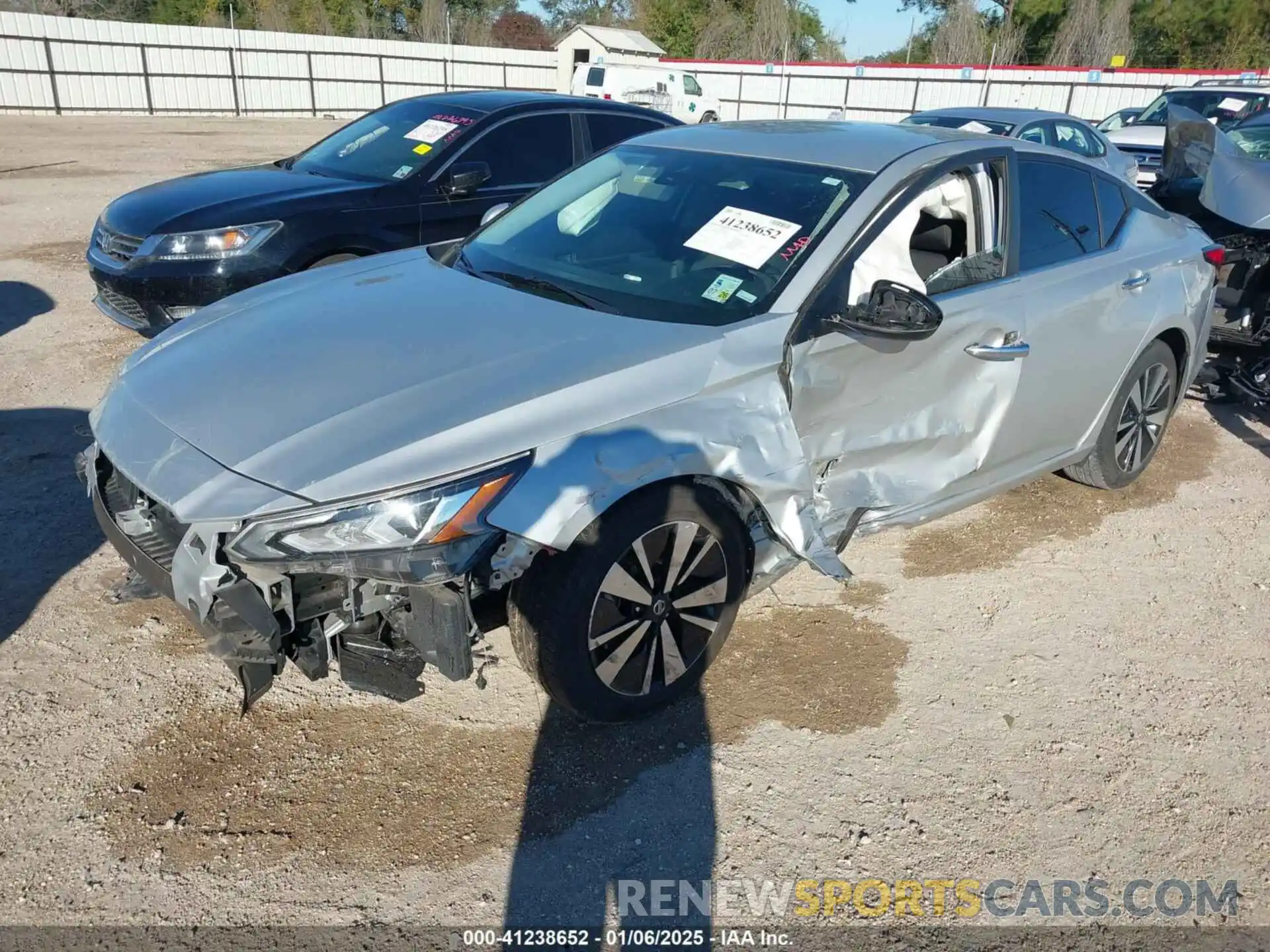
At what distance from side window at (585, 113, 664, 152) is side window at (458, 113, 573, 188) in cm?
20

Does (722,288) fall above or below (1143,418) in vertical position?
above

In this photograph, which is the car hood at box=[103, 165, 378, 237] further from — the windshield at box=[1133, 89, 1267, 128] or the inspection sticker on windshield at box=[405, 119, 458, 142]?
the windshield at box=[1133, 89, 1267, 128]

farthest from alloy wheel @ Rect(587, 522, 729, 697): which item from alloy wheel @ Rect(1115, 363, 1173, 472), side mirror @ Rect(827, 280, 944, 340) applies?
alloy wheel @ Rect(1115, 363, 1173, 472)

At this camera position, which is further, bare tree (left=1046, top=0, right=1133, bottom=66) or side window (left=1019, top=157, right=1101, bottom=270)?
bare tree (left=1046, top=0, right=1133, bottom=66)

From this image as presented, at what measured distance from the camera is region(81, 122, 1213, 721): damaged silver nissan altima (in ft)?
8.24

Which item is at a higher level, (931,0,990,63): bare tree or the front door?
(931,0,990,63): bare tree

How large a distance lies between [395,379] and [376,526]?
21.9 inches

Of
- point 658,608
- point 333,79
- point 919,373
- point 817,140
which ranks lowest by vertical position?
point 333,79

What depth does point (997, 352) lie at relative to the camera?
3.67 meters

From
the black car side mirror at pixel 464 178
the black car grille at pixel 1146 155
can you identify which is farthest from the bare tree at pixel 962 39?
the black car side mirror at pixel 464 178

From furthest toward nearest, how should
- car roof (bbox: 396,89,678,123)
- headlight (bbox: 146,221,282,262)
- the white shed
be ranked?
the white shed, car roof (bbox: 396,89,678,123), headlight (bbox: 146,221,282,262)

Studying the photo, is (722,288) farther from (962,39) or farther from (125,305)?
(962,39)

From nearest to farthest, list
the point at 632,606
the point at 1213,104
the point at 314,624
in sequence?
the point at 314,624 → the point at 632,606 → the point at 1213,104

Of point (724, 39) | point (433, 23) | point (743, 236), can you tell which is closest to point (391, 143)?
point (743, 236)
